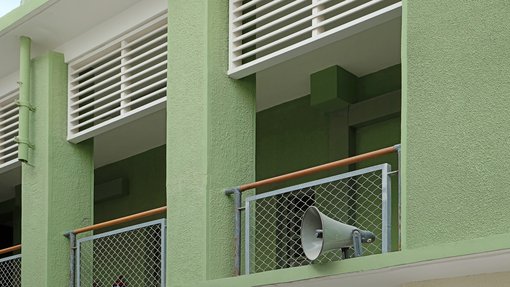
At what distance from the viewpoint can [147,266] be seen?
53.7ft

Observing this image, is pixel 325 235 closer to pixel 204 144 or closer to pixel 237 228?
pixel 237 228

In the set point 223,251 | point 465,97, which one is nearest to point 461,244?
point 465,97

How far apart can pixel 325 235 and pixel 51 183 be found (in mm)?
4995

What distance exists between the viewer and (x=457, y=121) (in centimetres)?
871

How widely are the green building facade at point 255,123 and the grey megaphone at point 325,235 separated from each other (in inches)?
7.7

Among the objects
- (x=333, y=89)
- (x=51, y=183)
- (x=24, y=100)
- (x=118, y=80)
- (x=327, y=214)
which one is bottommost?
(x=327, y=214)

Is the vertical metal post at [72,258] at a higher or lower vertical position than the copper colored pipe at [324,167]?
lower

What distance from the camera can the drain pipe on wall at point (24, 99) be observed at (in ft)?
44.0

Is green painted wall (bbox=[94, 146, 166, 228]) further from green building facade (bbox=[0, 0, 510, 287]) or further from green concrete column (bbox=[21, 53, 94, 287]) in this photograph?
green concrete column (bbox=[21, 53, 94, 287])

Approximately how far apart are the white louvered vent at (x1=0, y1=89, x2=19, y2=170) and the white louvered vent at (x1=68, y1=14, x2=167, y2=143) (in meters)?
1.12

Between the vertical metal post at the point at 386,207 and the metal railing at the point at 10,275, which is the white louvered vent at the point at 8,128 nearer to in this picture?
the metal railing at the point at 10,275

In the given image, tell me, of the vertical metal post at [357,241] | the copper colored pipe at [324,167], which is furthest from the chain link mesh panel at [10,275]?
the vertical metal post at [357,241]

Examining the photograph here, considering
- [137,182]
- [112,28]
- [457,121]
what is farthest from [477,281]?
[137,182]

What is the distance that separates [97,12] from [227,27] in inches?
83.6
